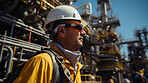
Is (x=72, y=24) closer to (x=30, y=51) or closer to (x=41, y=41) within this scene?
(x=30, y=51)

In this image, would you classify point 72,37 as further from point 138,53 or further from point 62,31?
point 138,53

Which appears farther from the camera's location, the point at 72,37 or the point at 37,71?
the point at 72,37

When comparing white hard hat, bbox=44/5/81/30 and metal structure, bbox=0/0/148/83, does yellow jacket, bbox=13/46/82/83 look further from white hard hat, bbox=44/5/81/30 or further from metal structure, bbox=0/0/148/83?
metal structure, bbox=0/0/148/83

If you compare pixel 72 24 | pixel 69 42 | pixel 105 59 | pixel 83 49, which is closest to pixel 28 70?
pixel 69 42

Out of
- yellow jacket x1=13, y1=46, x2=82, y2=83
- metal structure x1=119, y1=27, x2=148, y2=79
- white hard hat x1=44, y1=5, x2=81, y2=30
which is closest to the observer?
yellow jacket x1=13, y1=46, x2=82, y2=83

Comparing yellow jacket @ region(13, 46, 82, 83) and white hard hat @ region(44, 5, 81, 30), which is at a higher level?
white hard hat @ region(44, 5, 81, 30)

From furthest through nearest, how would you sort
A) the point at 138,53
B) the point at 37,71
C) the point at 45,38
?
the point at 138,53, the point at 45,38, the point at 37,71

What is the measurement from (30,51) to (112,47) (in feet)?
54.4

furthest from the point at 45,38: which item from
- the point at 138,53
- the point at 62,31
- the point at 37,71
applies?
the point at 138,53

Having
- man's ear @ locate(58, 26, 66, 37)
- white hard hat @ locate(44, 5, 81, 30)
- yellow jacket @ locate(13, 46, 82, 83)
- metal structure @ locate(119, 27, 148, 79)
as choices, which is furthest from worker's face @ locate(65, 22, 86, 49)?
metal structure @ locate(119, 27, 148, 79)

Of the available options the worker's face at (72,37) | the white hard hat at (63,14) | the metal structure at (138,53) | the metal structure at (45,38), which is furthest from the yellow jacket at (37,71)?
the metal structure at (138,53)

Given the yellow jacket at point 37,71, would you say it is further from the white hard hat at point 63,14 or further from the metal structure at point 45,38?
the metal structure at point 45,38

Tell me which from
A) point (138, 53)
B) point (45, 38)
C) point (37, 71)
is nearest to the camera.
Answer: point (37, 71)

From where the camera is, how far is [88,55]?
48.4 ft
